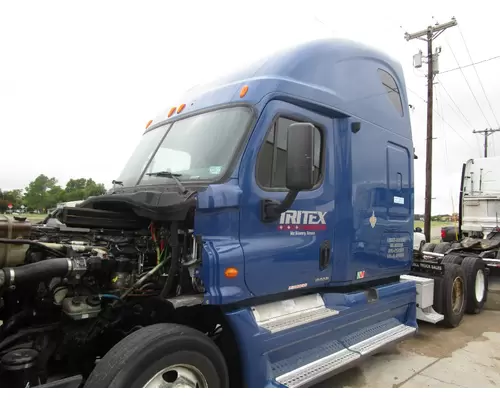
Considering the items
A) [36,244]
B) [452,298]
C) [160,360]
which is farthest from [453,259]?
[36,244]

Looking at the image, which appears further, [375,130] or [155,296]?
[375,130]

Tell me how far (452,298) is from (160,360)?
5541 millimetres

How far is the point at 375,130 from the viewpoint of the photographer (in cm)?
462

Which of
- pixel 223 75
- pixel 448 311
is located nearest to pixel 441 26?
pixel 448 311

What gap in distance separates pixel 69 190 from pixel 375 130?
427 cm

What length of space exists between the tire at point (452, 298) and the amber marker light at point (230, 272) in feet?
14.7

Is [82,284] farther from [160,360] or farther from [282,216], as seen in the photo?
[282,216]

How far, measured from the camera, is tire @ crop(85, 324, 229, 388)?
2377 millimetres

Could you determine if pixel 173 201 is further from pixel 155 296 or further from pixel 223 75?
pixel 223 75

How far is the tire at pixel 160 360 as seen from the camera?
7.80ft

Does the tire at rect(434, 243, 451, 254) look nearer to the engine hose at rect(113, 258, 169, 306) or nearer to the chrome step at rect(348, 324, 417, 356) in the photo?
the chrome step at rect(348, 324, 417, 356)

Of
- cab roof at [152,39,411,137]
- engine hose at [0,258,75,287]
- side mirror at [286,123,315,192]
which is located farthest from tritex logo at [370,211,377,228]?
engine hose at [0,258,75,287]

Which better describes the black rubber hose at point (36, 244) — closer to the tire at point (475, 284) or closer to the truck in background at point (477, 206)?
the tire at point (475, 284)

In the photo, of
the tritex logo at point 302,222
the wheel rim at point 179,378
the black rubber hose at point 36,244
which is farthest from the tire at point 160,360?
the tritex logo at point 302,222
